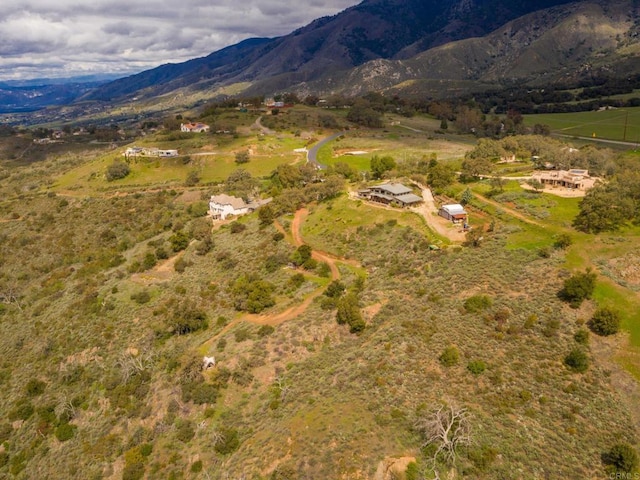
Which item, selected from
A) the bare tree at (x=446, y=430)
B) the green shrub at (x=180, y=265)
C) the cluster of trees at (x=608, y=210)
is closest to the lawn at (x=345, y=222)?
the cluster of trees at (x=608, y=210)

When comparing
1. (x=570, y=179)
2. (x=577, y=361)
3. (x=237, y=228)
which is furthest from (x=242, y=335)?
(x=570, y=179)

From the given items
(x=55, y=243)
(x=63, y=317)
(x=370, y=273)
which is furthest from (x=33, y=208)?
(x=370, y=273)

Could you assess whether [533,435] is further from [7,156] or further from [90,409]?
[7,156]

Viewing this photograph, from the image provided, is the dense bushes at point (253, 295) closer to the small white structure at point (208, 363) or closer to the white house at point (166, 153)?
the small white structure at point (208, 363)

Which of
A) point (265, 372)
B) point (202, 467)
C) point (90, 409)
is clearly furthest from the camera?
point (90, 409)

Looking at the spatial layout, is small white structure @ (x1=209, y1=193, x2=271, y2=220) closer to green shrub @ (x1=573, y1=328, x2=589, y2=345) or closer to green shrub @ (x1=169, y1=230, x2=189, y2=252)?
green shrub @ (x1=169, y1=230, x2=189, y2=252)

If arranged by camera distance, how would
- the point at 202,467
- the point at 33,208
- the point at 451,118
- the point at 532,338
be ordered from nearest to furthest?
the point at 202,467, the point at 532,338, the point at 33,208, the point at 451,118

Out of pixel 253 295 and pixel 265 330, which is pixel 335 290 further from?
pixel 253 295

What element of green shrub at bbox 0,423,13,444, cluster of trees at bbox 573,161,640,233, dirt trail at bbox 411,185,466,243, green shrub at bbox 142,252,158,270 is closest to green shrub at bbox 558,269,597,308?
cluster of trees at bbox 573,161,640,233
